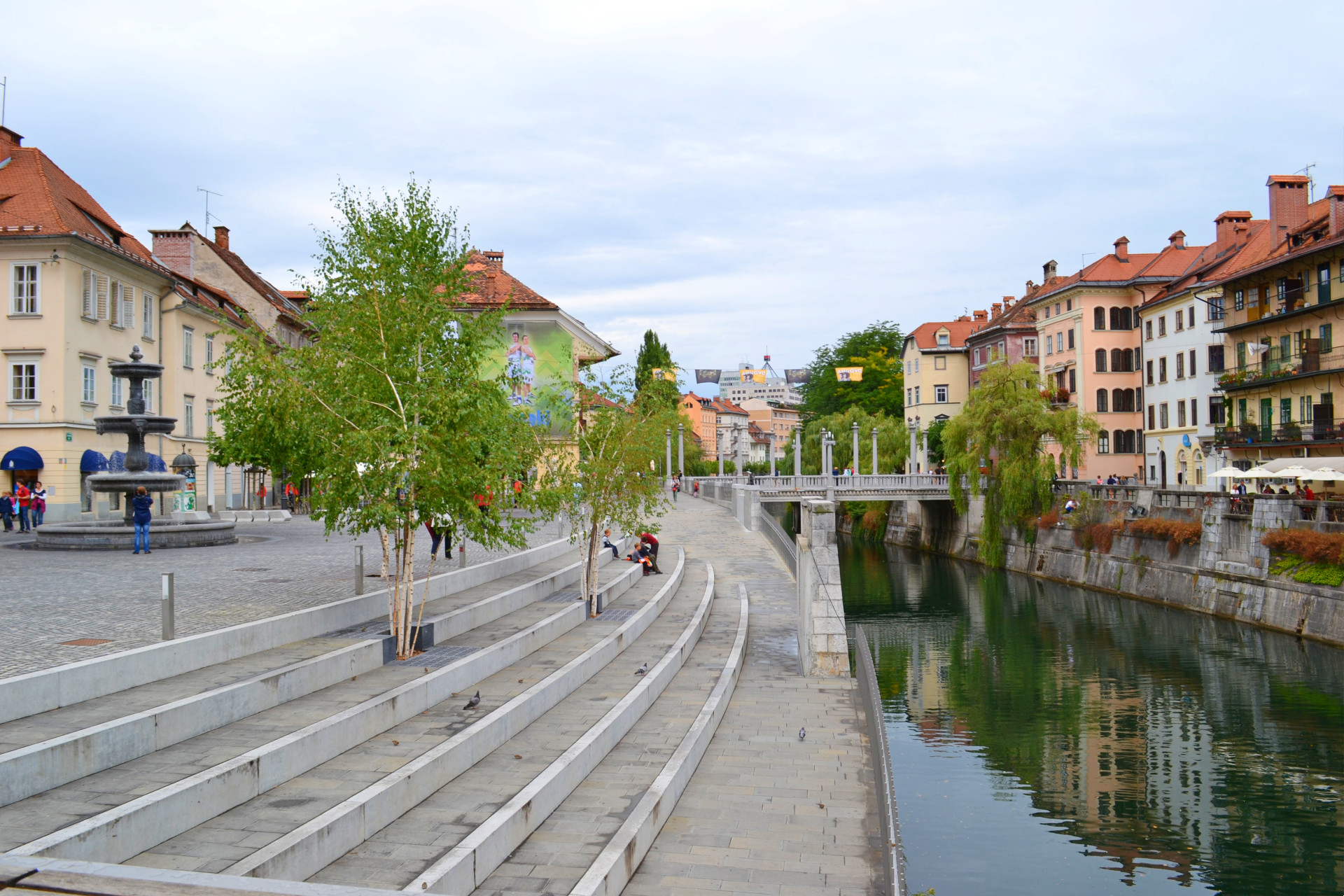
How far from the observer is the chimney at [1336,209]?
38.5 meters

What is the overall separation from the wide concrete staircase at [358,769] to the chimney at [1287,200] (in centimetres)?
4379

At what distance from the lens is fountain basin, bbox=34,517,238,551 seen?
22.3 meters

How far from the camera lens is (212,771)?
298 inches

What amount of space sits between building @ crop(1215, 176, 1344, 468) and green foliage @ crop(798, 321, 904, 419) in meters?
39.9

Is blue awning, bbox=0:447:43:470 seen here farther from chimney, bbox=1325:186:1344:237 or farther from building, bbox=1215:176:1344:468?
chimney, bbox=1325:186:1344:237

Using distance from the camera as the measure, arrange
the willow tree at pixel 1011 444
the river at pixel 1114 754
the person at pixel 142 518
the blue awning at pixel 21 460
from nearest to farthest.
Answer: the river at pixel 1114 754 < the person at pixel 142 518 < the blue awning at pixel 21 460 < the willow tree at pixel 1011 444

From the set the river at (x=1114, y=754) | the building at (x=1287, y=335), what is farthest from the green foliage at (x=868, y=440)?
the river at (x=1114, y=754)

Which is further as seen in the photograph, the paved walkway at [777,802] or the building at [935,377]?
the building at [935,377]

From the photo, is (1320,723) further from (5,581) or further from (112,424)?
(112,424)

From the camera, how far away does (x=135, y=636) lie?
11617mm

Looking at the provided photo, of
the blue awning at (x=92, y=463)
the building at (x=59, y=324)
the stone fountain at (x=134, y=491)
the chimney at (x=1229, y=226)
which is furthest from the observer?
the chimney at (x=1229, y=226)

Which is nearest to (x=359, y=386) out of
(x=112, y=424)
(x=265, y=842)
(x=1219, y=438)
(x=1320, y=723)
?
(x=265, y=842)

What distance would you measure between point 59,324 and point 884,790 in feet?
106

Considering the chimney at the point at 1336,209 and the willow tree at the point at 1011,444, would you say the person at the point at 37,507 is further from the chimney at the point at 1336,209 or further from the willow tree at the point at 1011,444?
the chimney at the point at 1336,209
